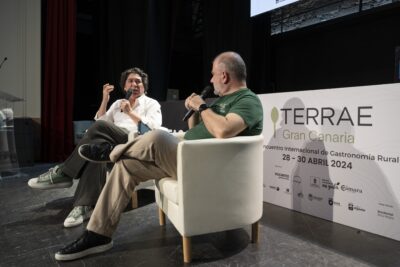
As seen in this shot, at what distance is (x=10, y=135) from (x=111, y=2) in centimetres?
259

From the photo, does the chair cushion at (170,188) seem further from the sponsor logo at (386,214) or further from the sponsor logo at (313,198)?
the sponsor logo at (386,214)

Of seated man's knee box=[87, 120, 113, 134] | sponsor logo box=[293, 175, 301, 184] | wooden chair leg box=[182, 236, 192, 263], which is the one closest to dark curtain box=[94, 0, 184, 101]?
seated man's knee box=[87, 120, 113, 134]

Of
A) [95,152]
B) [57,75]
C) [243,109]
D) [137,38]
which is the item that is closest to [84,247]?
[95,152]

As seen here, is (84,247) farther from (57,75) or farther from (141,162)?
(57,75)

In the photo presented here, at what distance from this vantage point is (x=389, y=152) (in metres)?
1.61

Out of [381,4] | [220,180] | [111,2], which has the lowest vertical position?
[220,180]

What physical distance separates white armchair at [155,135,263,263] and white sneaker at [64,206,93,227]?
70 cm

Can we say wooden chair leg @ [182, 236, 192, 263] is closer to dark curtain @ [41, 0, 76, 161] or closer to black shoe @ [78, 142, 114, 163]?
black shoe @ [78, 142, 114, 163]

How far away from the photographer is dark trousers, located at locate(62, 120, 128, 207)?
1.95m

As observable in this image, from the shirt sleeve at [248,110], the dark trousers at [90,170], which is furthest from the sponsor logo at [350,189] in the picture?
the dark trousers at [90,170]

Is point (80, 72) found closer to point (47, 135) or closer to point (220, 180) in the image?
point (47, 135)

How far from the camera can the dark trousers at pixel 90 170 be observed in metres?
1.95

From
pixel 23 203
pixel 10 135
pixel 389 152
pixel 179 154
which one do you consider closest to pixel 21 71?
pixel 10 135

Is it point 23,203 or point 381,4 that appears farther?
point 381,4
